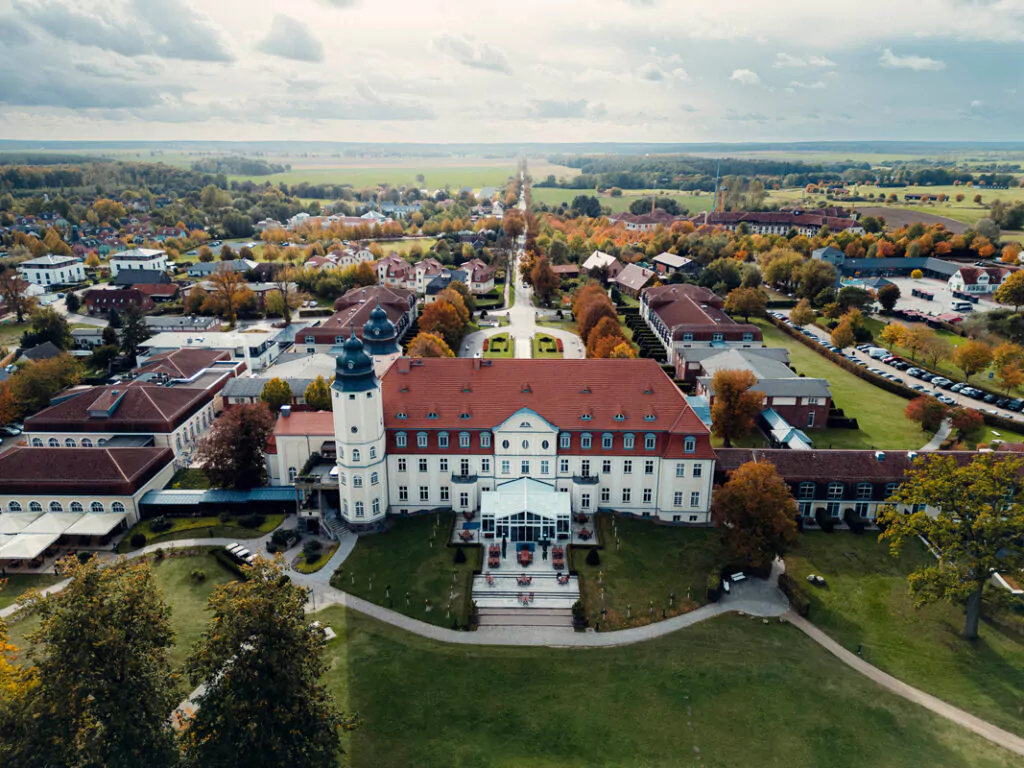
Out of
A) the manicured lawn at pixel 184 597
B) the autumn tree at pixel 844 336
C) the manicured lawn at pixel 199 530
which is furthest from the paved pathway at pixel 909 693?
the autumn tree at pixel 844 336

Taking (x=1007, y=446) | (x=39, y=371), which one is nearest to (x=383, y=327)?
(x=39, y=371)

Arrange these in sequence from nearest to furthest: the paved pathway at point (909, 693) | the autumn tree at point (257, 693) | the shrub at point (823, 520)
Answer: the autumn tree at point (257, 693)
the paved pathway at point (909, 693)
the shrub at point (823, 520)

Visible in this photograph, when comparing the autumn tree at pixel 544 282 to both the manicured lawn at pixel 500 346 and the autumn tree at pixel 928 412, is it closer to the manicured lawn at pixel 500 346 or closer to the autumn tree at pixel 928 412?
the manicured lawn at pixel 500 346

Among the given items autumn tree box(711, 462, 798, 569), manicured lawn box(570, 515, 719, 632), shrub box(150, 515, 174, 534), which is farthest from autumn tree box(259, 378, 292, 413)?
autumn tree box(711, 462, 798, 569)

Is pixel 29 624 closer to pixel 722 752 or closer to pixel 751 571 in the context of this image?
pixel 722 752

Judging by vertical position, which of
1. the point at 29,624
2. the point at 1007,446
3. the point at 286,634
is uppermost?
the point at 286,634

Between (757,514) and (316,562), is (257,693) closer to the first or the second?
(316,562)
